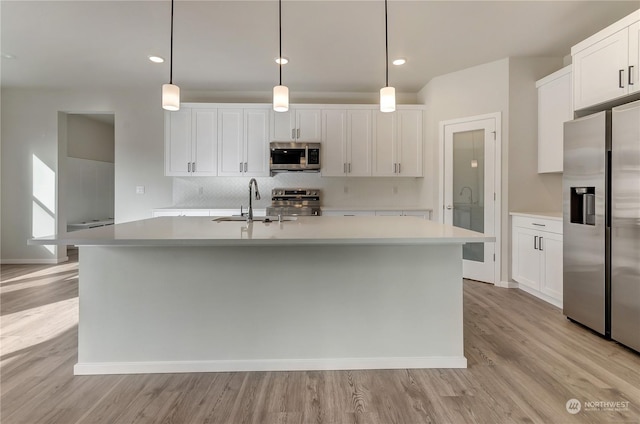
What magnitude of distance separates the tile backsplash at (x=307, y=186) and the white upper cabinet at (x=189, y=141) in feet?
1.19

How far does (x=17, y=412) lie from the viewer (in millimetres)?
1653

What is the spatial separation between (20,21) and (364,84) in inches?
151

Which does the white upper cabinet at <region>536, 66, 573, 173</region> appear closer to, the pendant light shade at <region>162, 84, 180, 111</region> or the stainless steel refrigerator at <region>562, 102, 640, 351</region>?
the stainless steel refrigerator at <region>562, 102, 640, 351</region>

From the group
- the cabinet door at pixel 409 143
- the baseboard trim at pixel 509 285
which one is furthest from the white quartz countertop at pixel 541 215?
the cabinet door at pixel 409 143

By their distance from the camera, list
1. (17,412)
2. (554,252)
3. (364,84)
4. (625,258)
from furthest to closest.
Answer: (364,84) < (554,252) < (625,258) < (17,412)

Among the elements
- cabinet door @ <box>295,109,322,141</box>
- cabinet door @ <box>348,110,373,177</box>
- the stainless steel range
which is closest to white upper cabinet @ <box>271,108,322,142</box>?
cabinet door @ <box>295,109,322,141</box>

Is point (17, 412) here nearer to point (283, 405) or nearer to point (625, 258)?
point (283, 405)

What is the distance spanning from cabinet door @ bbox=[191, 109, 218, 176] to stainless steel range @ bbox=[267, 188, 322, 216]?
98 centimetres

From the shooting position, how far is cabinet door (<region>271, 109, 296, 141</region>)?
189 inches

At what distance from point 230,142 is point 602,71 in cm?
418

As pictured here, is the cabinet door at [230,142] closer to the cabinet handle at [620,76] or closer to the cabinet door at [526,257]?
the cabinet door at [526,257]

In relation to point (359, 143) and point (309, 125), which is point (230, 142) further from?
point (359, 143)

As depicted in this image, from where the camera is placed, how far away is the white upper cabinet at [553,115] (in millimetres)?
3396

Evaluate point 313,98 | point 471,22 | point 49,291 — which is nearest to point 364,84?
point 313,98
